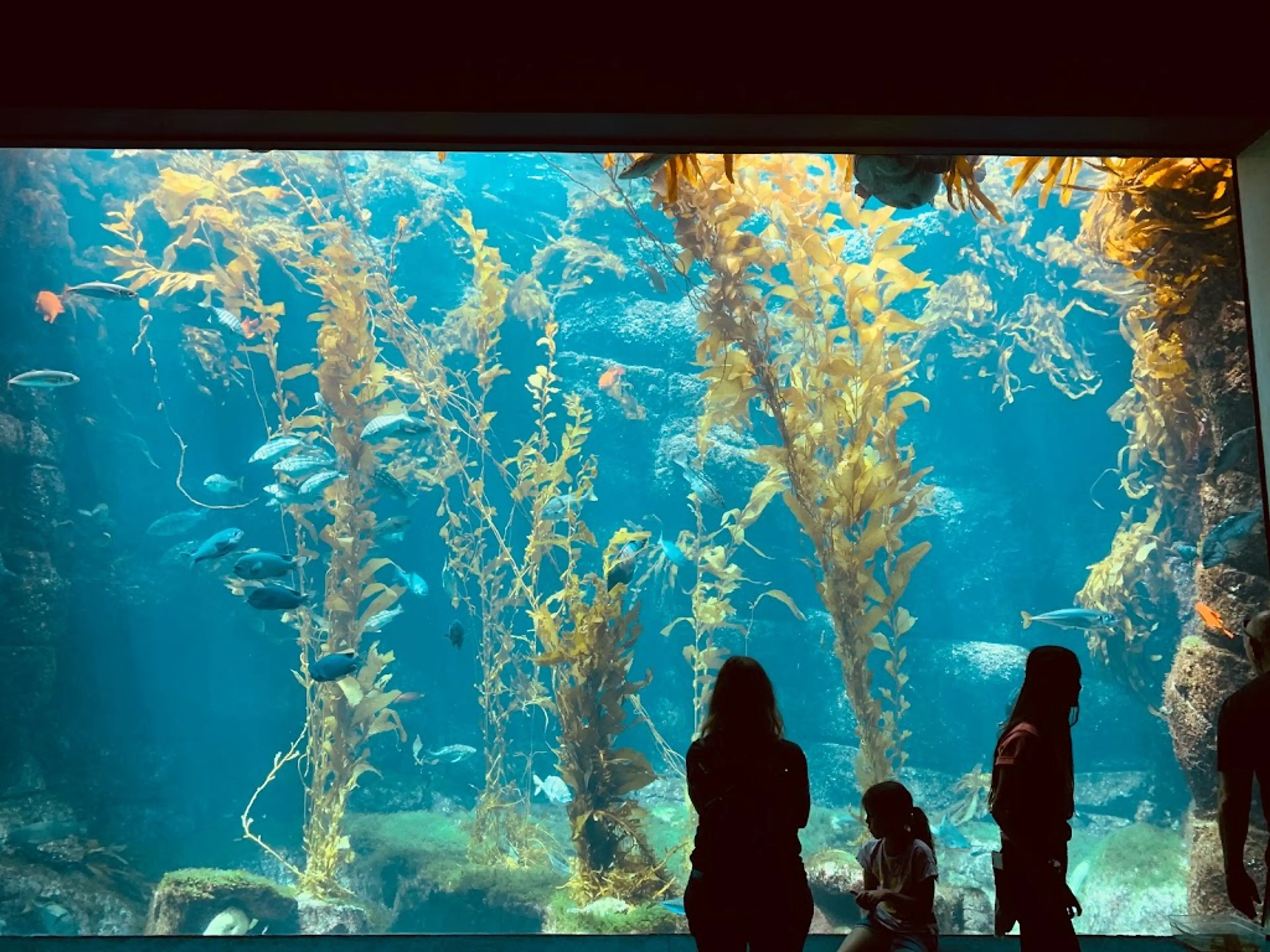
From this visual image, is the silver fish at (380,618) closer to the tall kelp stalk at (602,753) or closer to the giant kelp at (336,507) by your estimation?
the giant kelp at (336,507)

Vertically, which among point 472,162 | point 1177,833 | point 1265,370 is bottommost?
point 1177,833

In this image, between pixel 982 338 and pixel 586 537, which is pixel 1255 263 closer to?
pixel 586 537

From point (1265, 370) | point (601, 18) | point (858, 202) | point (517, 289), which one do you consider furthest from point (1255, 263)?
point (517, 289)

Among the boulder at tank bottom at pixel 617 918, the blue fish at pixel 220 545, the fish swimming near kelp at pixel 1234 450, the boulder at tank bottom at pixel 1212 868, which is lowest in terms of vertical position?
the boulder at tank bottom at pixel 617 918

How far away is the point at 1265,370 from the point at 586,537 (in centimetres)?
470

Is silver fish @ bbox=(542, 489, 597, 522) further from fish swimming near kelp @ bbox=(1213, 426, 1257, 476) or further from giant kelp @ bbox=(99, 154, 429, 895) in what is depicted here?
fish swimming near kelp @ bbox=(1213, 426, 1257, 476)

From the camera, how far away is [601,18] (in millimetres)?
2729

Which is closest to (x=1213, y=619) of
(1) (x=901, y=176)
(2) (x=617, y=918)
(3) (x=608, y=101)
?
(1) (x=901, y=176)

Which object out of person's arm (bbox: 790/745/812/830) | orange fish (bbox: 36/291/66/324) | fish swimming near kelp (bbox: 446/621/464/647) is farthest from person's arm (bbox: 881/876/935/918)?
orange fish (bbox: 36/291/66/324)

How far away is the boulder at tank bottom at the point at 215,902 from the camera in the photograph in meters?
6.86

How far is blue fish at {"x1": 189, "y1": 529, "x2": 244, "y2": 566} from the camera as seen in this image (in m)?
6.36

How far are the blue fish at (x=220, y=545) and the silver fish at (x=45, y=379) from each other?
1772 millimetres

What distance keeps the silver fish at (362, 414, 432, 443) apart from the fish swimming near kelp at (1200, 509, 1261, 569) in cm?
550

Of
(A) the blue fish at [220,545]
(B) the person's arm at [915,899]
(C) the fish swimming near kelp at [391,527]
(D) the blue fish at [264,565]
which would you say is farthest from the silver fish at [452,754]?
(B) the person's arm at [915,899]
